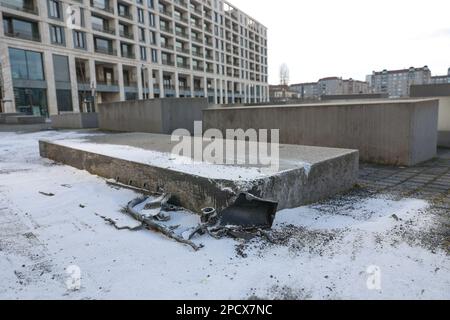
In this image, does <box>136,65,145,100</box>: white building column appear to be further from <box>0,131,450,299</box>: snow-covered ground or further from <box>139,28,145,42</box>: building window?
<box>0,131,450,299</box>: snow-covered ground

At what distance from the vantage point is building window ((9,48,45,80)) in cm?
2872

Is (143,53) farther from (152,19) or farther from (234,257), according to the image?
(234,257)

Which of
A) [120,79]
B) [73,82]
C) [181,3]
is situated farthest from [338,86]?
[73,82]

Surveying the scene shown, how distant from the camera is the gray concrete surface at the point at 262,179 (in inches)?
139

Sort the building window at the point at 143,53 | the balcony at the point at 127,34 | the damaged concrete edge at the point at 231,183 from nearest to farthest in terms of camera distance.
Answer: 1. the damaged concrete edge at the point at 231,183
2. the balcony at the point at 127,34
3. the building window at the point at 143,53

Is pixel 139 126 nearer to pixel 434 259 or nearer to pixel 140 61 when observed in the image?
pixel 434 259

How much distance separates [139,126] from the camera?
42.6ft

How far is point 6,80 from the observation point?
28047 millimetres

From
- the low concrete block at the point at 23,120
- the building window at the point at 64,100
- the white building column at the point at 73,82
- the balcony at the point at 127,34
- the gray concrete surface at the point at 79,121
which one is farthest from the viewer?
the balcony at the point at 127,34

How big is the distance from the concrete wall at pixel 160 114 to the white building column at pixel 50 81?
2184 centimetres

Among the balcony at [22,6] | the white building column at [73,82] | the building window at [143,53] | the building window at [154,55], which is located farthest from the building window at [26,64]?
the building window at [154,55]

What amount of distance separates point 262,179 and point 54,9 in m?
37.7

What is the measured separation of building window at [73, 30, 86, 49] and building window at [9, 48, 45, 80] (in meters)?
4.62

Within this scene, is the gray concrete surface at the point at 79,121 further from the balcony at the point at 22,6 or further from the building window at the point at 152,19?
the building window at the point at 152,19
